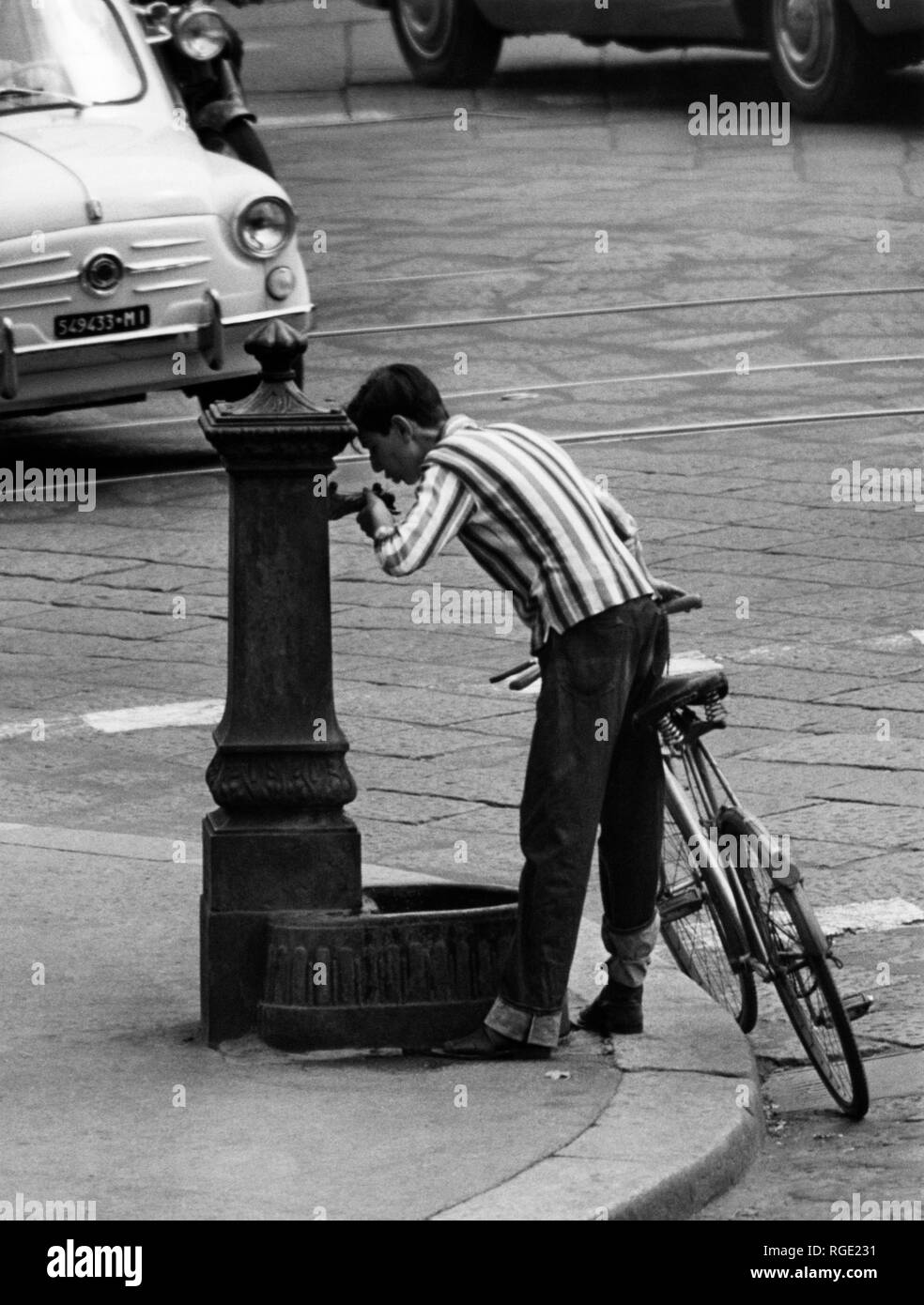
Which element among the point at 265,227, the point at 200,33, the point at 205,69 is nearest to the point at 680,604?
the point at 265,227

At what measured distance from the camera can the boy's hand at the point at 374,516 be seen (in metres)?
4.97

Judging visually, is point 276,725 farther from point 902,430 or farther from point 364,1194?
point 902,430

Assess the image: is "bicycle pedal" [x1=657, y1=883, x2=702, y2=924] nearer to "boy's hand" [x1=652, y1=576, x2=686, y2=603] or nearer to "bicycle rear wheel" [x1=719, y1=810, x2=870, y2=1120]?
"bicycle rear wheel" [x1=719, y1=810, x2=870, y2=1120]

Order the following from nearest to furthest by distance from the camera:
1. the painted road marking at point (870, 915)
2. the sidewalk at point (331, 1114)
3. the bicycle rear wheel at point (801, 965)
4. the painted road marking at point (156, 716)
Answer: the sidewalk at point (331, 1114) < the bicycle rear wheel at point (801, 965) < the painted road marking at point (870, 915) < the painted road marking at point (156, 716)

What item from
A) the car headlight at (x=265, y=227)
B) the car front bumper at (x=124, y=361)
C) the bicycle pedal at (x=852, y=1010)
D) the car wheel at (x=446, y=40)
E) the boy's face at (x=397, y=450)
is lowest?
the car wheel at (x=446, y=40)

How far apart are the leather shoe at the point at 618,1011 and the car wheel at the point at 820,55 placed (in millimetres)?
13391

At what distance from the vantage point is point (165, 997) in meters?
5.45

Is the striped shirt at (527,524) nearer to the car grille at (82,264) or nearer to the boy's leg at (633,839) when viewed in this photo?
the boy's leg at (633,839)

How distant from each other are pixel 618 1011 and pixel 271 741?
2.72ft

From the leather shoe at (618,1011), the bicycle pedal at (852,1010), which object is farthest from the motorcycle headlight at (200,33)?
the bicycle pedal at (852,1010)

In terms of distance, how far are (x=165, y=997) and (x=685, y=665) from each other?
2.65 meters

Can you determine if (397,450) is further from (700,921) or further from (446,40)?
(446,40)
